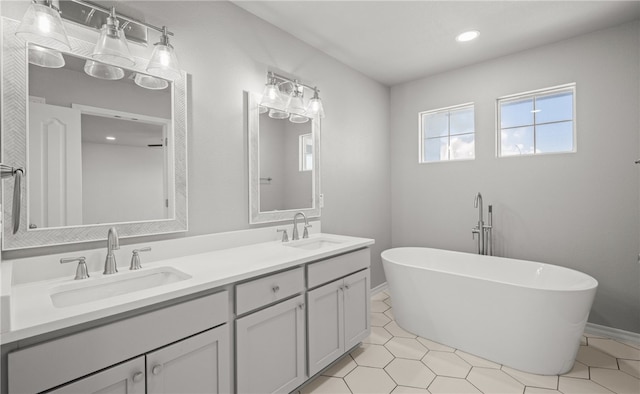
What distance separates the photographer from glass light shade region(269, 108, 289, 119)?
238 centimetres

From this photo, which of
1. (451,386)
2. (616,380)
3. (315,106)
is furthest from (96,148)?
(616,380)

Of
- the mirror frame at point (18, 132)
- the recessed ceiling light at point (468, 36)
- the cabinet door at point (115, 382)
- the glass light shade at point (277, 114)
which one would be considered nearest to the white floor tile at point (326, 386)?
the cabinet door at point (115, 382)

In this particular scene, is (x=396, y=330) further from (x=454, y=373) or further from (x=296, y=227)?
(x=296, y=227)

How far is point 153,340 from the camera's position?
1153 mm

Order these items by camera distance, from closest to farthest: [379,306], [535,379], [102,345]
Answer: [102,345] < [535,379] < [379,306]

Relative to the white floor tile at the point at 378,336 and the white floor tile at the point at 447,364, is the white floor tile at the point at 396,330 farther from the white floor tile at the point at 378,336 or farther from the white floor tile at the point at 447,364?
the white floor tile at the point at 447,364

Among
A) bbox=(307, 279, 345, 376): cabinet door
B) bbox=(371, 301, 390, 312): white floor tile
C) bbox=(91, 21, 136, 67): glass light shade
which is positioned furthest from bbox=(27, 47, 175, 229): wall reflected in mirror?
bbox=(371, 301, 390, 312): white floor tile

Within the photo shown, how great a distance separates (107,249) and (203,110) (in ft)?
3.25

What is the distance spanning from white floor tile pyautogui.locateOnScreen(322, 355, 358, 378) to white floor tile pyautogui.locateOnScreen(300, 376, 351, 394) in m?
0.05

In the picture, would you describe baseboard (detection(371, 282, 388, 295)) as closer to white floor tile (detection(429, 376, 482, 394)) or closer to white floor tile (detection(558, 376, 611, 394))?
white floor tile (detection(429, 376, 482, 394))

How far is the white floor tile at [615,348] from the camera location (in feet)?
7.43

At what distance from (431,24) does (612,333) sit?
9.80ft

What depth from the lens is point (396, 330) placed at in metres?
2.70

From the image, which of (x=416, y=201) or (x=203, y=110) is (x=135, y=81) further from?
(x=416, y=201)
